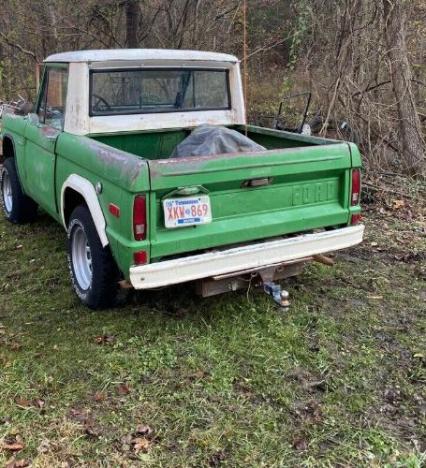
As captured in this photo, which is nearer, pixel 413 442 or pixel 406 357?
pixel 413 442

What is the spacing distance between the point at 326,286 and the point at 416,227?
1897 millimetres

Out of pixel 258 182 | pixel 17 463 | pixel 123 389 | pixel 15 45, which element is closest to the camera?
pixel 17 463

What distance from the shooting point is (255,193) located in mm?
3686

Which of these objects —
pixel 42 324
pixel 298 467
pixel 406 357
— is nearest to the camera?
A: pixel 298 467

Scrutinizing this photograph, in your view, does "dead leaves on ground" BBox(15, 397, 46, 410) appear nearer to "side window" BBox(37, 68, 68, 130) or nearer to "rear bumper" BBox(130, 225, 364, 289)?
"rear bumper" BBox(130, 225, 364, 289)

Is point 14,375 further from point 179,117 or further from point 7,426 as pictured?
point 179,117

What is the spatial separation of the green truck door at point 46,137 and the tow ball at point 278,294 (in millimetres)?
1870

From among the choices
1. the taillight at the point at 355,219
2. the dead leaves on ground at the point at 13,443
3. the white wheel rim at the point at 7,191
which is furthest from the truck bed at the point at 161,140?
the dead leaves on ground at the point at 13,443

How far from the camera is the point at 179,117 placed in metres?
4.88

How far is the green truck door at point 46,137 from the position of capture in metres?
4.55

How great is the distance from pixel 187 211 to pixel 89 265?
1.14 metres

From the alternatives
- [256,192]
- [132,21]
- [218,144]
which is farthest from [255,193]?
[132,21]

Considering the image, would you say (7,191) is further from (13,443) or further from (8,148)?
(13,443)

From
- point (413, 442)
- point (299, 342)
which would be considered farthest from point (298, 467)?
point (299, 342)
